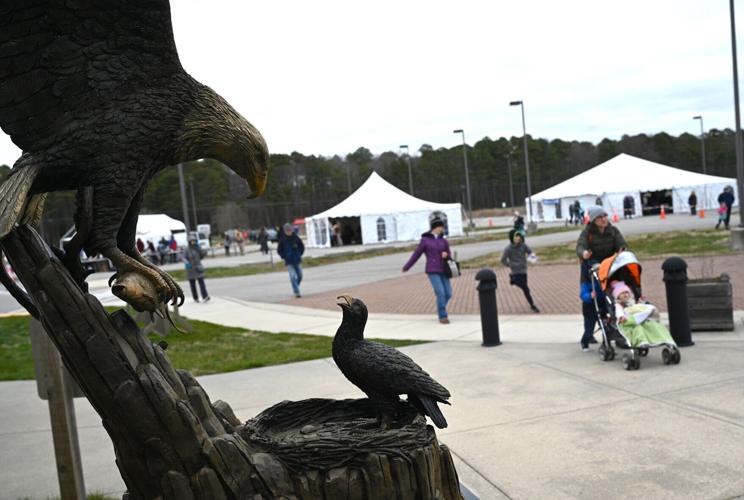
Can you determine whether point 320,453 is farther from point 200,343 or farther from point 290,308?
point 290,308

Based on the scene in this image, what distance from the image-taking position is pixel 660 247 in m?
18.4

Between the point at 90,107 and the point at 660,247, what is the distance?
1859cm

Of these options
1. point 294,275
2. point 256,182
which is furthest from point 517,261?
point 256,182

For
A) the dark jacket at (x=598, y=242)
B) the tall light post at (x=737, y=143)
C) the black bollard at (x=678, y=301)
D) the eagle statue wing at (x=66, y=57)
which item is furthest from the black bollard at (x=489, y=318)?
the tall light post at (x=737, y=143)

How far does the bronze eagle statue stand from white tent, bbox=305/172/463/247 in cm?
2921

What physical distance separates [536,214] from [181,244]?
74.6ft

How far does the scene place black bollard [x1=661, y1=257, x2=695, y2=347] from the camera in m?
A: 7.24

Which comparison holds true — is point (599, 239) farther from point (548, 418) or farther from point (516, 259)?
point (516, 259)

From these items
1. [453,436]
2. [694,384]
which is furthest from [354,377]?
[694,384]

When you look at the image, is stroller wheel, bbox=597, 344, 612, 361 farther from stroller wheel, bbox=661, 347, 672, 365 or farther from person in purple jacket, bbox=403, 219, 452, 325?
person in purple jacket, bbox=403, 219, 452, 325

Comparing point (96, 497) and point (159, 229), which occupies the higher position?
point (159, 229)

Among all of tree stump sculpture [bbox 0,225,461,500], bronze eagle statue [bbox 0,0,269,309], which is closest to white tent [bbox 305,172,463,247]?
tree stump sculpture [bbox 0,225,461,500]

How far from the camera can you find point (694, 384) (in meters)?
5.83

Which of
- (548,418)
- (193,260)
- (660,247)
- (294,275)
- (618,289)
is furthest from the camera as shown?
(660,247)
